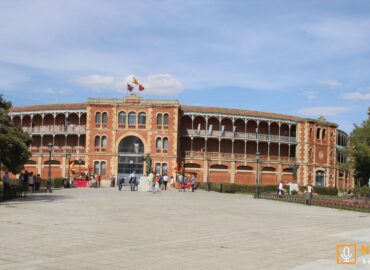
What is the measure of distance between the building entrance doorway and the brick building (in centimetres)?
13

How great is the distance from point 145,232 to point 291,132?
62.5 m

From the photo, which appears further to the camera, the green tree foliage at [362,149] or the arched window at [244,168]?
the arched window at [244,168]

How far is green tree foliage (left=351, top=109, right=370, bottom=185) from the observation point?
154 feet

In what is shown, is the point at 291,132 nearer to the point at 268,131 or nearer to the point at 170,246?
the point at 268,131

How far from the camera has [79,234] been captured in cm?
1298

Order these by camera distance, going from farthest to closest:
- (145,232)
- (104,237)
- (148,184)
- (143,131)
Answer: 1. (143,131)
2. (148,184)
3. (145,232)
4. (104,237)

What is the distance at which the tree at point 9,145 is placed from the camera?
24094 mm

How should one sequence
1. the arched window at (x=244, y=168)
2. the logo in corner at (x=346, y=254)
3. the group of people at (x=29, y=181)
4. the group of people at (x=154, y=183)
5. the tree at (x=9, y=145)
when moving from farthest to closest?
the arched window at (x=244, y=168) → the group of people at (x=154, y=183) → the group of people at (x=29, y=181) → the tree at (x=9, y=145) → the logo in corner at (x=346, y=254)

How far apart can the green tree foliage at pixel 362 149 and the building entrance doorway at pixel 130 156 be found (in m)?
27.2

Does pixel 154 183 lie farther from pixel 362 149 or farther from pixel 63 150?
pixel 63 150

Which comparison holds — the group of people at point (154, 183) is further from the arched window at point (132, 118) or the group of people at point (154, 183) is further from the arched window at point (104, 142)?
the arched window at point (104, 142)

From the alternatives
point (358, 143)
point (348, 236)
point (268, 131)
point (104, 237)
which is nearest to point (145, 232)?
point (104, 237)

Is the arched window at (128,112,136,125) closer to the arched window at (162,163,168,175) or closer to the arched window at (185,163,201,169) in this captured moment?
the arched window at (162,163,168,175)

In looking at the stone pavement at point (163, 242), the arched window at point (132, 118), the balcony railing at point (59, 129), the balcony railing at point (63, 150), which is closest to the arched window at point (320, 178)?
the arched window at point (132, 118)
